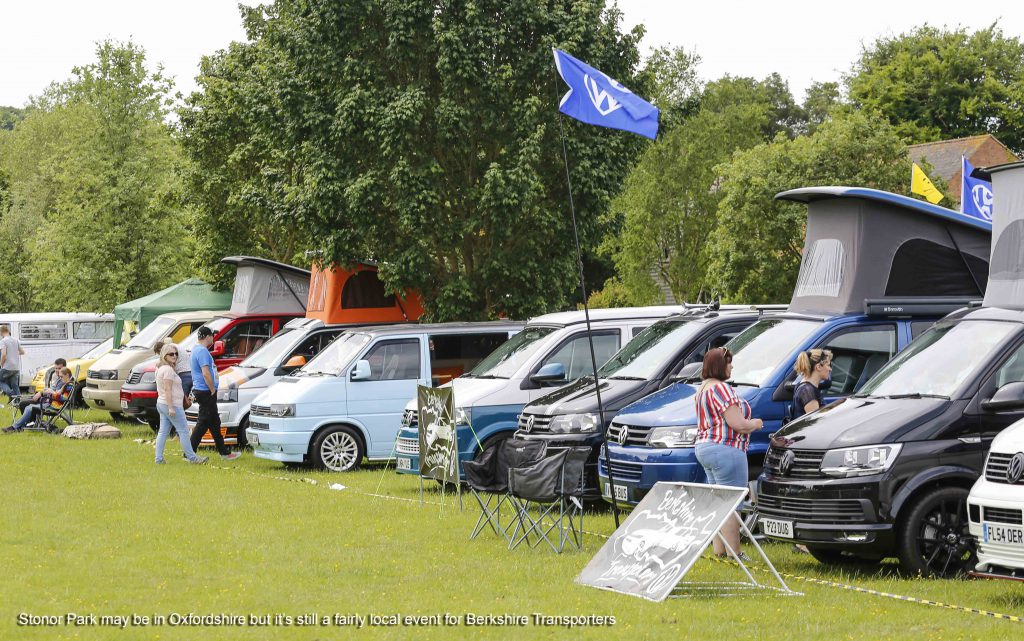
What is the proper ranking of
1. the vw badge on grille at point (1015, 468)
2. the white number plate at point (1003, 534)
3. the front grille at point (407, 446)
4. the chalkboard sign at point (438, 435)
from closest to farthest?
the white number plate at point (1003, 534), the vw badge on grille at point (1015, 468), the chalkboard sign at point (438, 435), the front grille at point (407, 446)

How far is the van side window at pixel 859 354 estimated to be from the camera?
12477 millimetres

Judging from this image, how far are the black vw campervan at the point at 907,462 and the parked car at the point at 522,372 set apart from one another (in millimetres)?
5153

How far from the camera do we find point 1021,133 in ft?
178

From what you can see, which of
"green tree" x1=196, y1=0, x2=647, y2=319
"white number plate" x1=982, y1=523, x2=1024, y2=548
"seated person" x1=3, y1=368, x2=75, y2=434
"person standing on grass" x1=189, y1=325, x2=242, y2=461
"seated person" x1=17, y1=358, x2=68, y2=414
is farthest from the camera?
"seated person" x1=17, y1=358, x2=68, y2=414

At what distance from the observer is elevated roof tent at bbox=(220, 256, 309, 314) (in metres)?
24.7

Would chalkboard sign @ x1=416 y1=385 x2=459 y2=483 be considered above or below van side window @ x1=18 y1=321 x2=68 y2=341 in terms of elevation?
below

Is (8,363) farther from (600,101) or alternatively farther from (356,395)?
(600,101)

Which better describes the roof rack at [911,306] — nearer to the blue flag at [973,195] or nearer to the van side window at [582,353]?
the van side window at [582,353]

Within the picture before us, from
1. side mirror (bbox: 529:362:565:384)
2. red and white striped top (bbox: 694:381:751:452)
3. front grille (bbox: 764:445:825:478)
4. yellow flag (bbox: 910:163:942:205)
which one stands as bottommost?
front grille (bbox: 764:445:825:478)

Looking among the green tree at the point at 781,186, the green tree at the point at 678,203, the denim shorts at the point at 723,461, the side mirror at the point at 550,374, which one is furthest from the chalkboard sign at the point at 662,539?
the green tree at the point at 678,203

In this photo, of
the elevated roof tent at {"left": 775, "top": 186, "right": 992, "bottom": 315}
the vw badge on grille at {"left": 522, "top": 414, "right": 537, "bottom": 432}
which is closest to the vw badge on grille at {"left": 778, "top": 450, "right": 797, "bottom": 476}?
the elevated roof tent at {"left": 775, "top": 186, "right": 992, "bottom": 315}

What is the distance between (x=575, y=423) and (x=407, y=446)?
299 centimetres

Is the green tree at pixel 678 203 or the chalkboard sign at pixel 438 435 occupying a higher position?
the green tree at pixel 678 203

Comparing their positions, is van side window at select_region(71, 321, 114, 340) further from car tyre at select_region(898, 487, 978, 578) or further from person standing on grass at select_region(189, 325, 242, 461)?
car tyre at select_region(898, 487, 978, 578)
